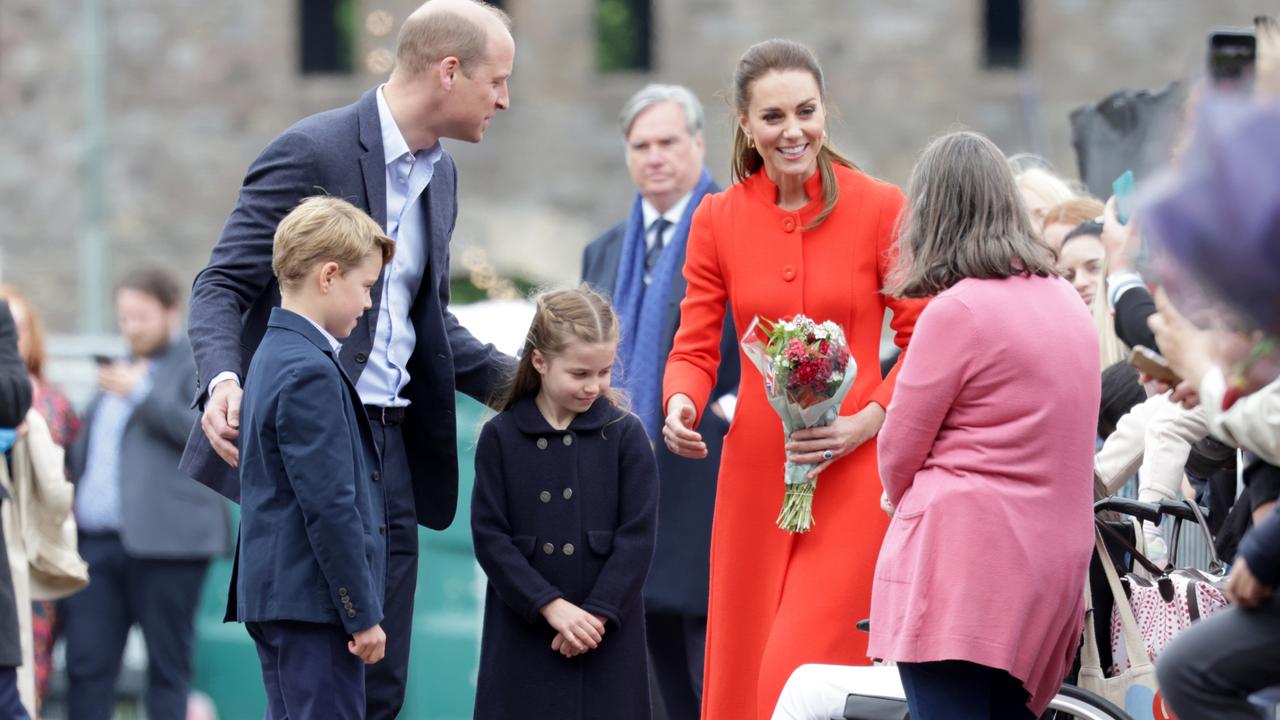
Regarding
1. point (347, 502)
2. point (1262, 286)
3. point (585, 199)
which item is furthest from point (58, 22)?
point (1262, 286)

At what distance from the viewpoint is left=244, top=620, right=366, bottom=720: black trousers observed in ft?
14.8

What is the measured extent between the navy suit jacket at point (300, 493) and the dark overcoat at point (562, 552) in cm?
67

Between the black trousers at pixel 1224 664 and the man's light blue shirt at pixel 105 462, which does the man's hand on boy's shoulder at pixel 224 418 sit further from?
the man's light blue shirt at pixel 105 462

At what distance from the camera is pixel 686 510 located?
6.70 metres

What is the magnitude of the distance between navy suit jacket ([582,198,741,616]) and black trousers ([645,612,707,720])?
0.09 meters

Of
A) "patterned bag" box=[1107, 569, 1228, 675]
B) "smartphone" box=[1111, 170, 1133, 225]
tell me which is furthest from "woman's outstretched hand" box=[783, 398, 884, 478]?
"smartphone" box=[1111, 170, 1133, 225]

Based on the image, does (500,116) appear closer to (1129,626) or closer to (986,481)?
(1129,626)

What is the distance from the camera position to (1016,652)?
4344 mm

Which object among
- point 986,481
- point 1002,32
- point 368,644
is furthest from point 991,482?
point 1002,32

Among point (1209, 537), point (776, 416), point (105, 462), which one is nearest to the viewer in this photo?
point (1209, 537)

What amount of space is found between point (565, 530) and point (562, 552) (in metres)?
0.06

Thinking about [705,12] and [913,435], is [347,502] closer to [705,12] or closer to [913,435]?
[913,435]

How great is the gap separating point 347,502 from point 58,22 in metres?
19.2

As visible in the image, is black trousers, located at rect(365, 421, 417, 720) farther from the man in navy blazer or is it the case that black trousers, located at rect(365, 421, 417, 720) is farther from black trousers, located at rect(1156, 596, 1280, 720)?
black trousers, located at rect(1156, 596, 1280, 720)
